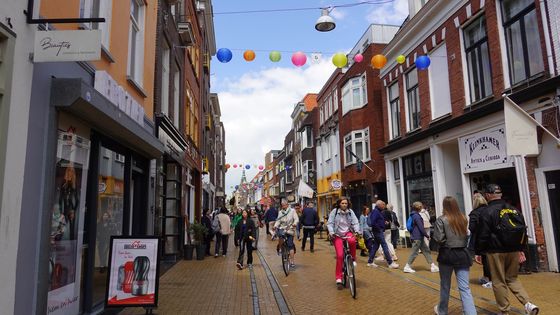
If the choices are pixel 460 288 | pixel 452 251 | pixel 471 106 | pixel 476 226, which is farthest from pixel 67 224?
pixel 471 106

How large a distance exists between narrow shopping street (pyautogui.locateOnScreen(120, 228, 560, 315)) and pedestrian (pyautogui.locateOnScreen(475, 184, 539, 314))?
2.27ft

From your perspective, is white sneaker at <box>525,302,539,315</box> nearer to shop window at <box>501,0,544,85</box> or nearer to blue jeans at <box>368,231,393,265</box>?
blue jeans at <box>368,231,393,265</box>

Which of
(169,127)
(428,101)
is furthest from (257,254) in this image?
(428,101)

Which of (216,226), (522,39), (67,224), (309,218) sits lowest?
(216,226)

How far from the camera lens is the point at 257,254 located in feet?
50.3

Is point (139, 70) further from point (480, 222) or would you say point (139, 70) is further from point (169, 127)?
point (480, 222)

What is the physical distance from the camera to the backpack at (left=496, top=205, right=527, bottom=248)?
5.62 m

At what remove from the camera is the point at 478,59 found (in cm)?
1252

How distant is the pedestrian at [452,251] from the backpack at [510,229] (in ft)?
1.60

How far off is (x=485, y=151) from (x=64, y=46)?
11.1 m

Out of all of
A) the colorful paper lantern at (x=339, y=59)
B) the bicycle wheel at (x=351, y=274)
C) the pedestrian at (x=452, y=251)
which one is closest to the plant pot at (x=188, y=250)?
the bicycle wheel at (x=351, y=274)

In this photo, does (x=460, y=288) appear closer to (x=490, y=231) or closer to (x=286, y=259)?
(x=490, y=231)

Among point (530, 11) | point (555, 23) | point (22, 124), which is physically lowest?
point (22, 124)

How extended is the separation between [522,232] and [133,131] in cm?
611
